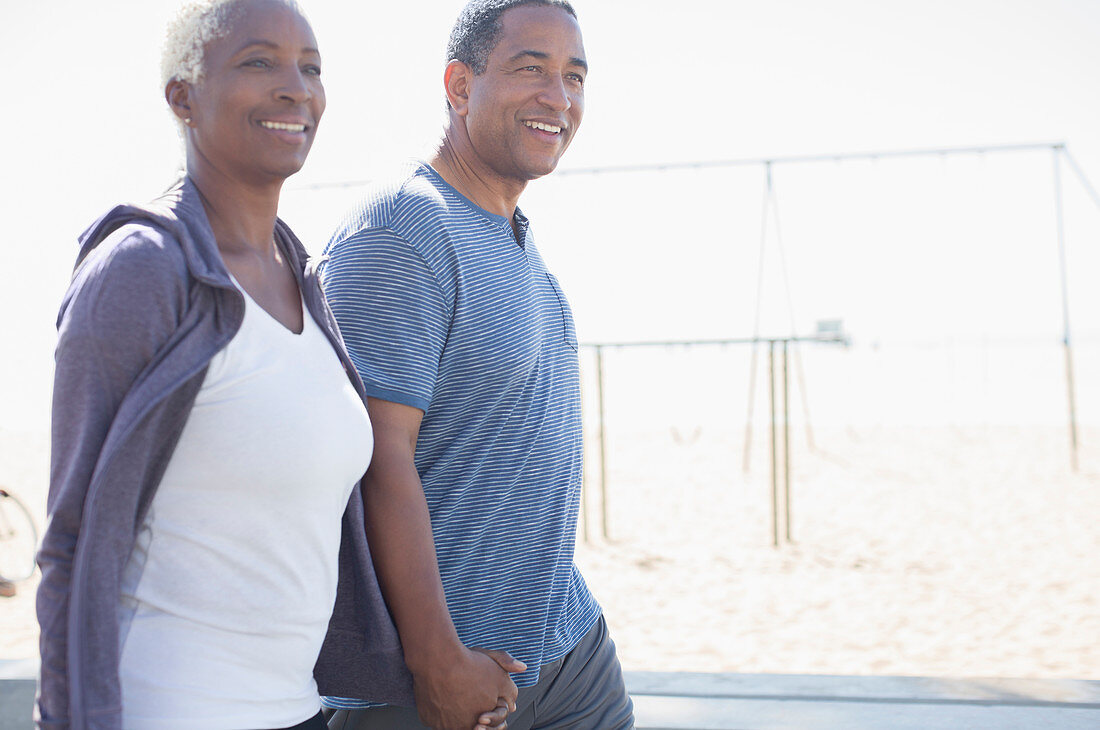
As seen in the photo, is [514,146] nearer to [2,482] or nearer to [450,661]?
[450,661]

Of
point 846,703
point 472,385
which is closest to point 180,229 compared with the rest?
point 472,385

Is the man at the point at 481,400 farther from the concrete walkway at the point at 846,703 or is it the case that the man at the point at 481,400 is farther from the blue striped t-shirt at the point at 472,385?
the concrete walkway at the point at 846,703

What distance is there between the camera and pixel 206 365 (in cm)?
92

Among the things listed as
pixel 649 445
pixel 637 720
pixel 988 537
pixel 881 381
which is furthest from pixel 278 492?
pixel 881 381

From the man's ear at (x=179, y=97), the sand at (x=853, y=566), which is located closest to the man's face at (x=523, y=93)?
the man's ear at (x=179, y=97)

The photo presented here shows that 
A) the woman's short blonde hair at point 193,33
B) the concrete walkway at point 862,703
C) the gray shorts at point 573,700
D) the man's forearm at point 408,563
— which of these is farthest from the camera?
the concrete walkway at point 862,703

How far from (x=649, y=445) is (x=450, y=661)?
1122 centimetres

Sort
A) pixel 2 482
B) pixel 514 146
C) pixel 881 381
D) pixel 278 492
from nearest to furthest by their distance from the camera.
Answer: pixel 278 492 → pixel 514 146 → pixel 2 482 → pixel 881 381

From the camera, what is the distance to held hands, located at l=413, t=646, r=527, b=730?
1.22 metres

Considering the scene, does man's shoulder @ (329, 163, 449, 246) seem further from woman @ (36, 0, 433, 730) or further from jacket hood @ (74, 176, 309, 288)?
jacket hood @ (74, 176, 309, 288)

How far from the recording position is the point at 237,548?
964mm

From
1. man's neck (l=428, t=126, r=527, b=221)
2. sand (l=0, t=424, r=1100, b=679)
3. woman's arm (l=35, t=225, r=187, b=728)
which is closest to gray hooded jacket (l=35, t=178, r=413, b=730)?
woman's arm (l=35, t=225, r=187, b=728)

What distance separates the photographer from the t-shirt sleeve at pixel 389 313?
48.3 inches

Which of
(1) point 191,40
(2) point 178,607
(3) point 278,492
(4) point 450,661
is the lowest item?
(4) point 450,661
